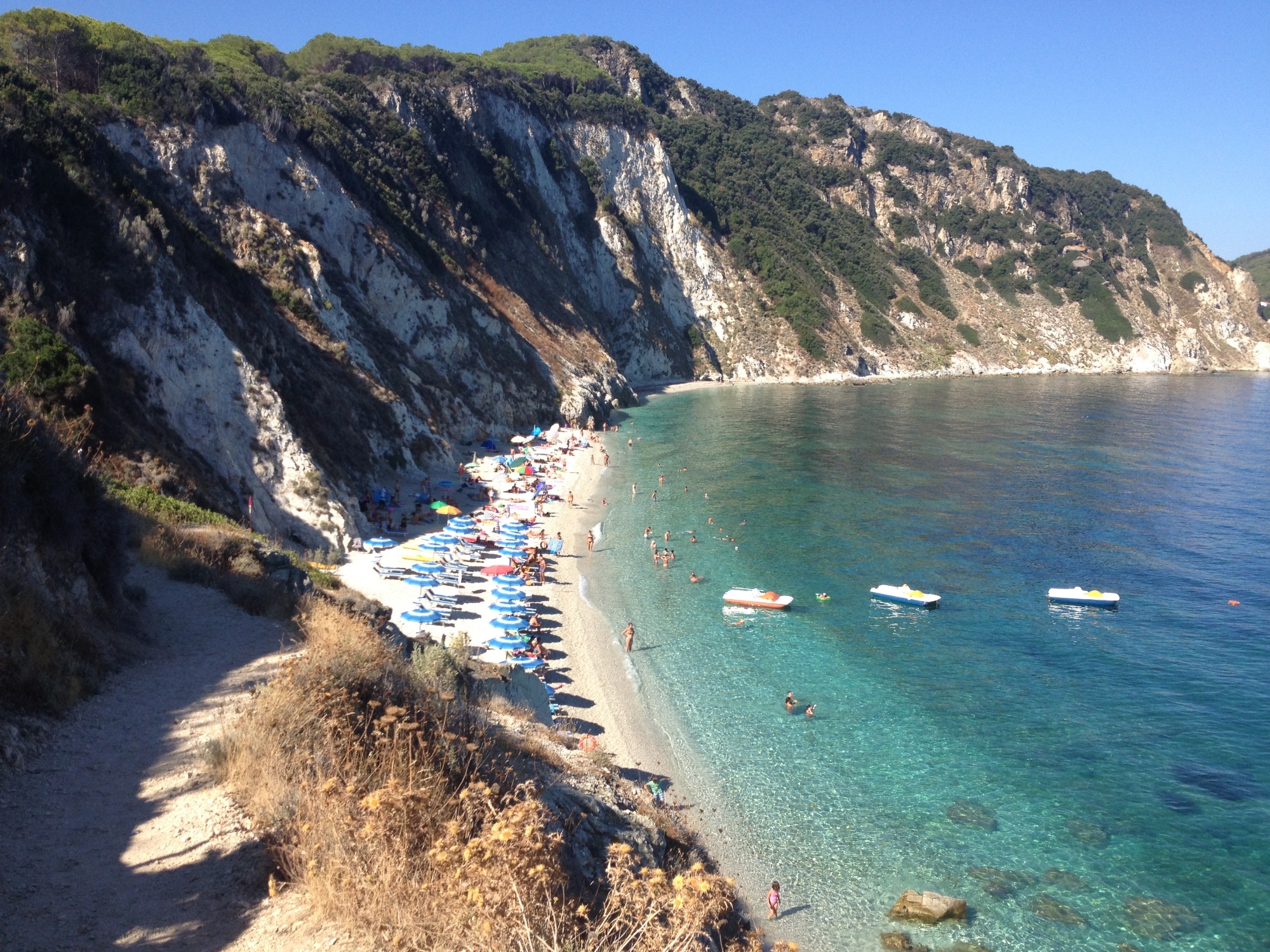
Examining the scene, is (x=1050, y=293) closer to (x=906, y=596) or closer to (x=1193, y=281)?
(x=1193, y=281)

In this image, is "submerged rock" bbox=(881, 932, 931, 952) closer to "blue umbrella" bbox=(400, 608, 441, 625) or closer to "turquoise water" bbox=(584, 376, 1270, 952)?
"turquoise water" bbox=(584, 376, 1270, 952)

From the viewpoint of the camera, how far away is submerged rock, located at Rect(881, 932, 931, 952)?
43.0 ft

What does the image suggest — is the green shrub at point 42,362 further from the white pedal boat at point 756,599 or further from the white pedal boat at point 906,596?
the white pedal boat at point 906,596

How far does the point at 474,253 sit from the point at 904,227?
375 ft

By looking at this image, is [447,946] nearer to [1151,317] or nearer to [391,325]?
[391,325]

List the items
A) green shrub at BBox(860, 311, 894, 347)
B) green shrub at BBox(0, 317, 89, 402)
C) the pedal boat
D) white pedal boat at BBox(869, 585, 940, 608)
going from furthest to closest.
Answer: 1. green shrub at BBox(860, 311, 894, 347)
2. the pedal boat
3. white pedal boat at BBox(869, 585, 940, 608)
4. green shrub at BBox(0, 317, 89, 402)

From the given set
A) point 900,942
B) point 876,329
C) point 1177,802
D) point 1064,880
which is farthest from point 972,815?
point 876,329

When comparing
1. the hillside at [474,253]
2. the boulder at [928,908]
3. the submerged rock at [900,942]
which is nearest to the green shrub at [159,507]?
the hillside at [474,253]

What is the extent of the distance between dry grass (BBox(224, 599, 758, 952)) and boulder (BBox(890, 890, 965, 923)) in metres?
8.22

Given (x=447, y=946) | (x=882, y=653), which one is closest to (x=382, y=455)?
(x=882, y=653)

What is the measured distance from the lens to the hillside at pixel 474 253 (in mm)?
26109

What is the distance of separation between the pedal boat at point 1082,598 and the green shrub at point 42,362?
3360 cm

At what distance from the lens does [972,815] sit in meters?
16.9

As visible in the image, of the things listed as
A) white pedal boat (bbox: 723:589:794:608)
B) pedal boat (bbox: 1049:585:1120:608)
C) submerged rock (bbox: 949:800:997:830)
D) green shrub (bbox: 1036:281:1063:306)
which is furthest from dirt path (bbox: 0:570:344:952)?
green shrub (bbox: 1036:281:1063:306)
